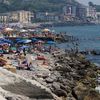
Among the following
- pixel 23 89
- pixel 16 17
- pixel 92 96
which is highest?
pixel 23 89

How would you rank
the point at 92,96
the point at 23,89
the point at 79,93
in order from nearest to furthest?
the point at 23,89 → the point at 79,93 → the point at 92,96

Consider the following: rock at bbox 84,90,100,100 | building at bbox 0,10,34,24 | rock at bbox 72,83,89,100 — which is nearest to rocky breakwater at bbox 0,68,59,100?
rock at bbox 72,83,89,100

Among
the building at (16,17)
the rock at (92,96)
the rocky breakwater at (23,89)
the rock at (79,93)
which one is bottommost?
the building at (16,17)

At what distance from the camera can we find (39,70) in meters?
30.2

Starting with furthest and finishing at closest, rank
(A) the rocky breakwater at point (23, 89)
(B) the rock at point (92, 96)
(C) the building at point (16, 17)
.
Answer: (C) the building at point (16, 17) → (B) the rock at point (92, 96) → (A) the rocky breakwater at point (23, 89)

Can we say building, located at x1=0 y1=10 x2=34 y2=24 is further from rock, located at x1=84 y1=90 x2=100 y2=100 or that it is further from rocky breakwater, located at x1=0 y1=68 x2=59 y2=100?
rocky breakwater, located at x1=0 y1=68 x2=59 y2=100

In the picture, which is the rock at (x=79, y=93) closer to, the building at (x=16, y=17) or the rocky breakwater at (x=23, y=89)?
the rocky breakwater at (x=23, y=89)

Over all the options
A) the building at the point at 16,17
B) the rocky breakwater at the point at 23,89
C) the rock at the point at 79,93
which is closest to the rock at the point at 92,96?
the rock at the point at 79,93

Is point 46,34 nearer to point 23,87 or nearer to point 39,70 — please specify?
point 39,70

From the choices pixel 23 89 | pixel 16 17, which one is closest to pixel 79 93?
pixel 23 89

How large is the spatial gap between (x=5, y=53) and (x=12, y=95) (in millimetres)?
25988

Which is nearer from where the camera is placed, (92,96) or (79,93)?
(79,93)

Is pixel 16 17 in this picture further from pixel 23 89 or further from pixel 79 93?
pixel 23 89

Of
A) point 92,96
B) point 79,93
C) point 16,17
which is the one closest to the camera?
point 79,93
